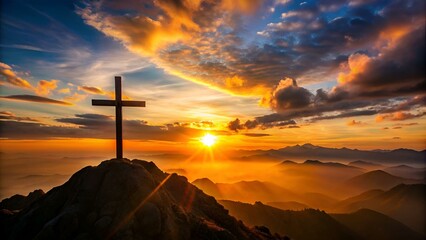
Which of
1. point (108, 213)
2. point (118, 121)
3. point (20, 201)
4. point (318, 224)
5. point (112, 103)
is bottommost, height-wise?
point (318, 224)

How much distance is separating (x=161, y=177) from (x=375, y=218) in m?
141

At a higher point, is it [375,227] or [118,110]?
[118,110]

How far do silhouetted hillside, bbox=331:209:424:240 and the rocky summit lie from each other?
124639 millimetres

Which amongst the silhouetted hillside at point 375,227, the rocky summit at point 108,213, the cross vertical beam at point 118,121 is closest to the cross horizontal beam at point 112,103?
the cross vertical beam at point 118,121

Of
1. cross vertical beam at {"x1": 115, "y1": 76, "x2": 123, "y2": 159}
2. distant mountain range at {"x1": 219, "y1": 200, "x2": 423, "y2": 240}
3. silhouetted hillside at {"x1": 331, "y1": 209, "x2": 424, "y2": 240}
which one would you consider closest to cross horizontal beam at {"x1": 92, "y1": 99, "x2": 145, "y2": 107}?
cross vertical beam at {"x1": 115, "y1": 76, "x2": 123, "y2": 159}

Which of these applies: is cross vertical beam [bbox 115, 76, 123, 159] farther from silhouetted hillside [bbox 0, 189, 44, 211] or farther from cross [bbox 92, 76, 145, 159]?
silhouetted hillside [bbox 0, 189, 44, 211]

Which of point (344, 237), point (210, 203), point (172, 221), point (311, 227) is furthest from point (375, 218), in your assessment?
point (172, 221)

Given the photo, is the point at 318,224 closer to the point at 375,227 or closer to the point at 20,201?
the point at 375,227

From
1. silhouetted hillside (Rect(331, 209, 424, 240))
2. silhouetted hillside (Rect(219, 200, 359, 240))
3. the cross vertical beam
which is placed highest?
the cross vertical beam

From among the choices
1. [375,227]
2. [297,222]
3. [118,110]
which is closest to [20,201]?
[118,110]

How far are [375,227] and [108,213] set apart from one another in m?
147

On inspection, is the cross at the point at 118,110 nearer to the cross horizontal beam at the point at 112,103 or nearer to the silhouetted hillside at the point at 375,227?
the cross horizontal beam at the point at 112,103

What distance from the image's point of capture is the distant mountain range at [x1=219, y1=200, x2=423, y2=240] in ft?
373

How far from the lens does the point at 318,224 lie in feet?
385
